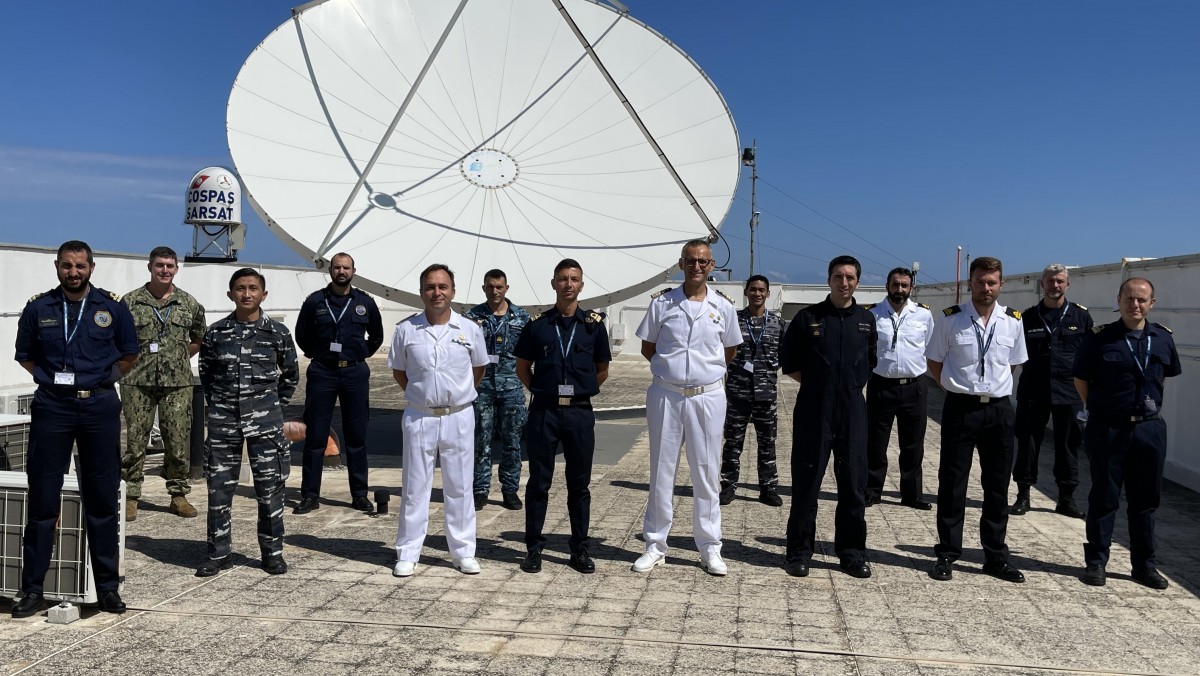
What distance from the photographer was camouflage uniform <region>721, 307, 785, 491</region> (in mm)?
8203

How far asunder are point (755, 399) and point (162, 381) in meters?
5.17

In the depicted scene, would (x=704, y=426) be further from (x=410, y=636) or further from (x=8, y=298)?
(x=8, y=298)

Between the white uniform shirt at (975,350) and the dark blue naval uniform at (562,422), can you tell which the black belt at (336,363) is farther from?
the white uniform shirt at (975,350)

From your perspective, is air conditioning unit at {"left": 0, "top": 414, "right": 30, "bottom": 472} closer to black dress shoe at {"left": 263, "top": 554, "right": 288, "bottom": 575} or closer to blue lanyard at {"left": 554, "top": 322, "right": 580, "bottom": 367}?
black dress shoe at {"left": 263, "top": 554, "right": 288, "bottom": 575}

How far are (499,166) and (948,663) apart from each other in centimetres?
898

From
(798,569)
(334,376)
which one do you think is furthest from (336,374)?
(798,569)

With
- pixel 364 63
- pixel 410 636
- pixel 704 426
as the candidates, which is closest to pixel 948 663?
pixel 704 426

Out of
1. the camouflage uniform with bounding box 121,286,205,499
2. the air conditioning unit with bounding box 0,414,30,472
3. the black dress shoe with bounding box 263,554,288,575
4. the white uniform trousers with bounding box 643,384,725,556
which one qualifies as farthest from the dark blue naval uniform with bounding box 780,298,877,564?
the air conditioning unit with bounding box 0,414,30,472

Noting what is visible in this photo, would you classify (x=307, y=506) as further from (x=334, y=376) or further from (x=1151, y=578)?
(x=1151, y=578)

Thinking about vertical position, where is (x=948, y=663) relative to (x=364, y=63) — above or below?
below

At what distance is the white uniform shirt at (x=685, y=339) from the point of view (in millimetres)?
5871

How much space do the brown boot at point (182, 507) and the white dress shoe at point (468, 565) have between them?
9.14 ft

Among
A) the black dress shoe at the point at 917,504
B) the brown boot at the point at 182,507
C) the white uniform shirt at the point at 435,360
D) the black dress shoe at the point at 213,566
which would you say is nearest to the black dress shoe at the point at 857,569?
the black dress shoe at the point at 917,504

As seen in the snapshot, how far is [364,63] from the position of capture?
11531mm
